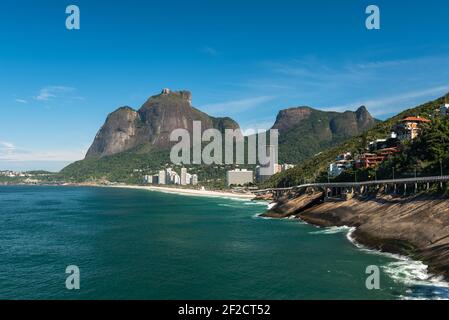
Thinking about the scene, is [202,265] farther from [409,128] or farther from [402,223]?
[409,128]

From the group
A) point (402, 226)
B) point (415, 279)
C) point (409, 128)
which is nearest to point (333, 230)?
point (402, 226)

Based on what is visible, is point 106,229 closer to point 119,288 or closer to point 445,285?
point 119,288

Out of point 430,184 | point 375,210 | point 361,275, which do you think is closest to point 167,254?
point 361,275

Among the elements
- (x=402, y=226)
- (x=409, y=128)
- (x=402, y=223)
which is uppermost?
(x=409, y=128)

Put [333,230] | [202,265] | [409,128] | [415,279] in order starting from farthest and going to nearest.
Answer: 1. [409,128]
2. [333,230]
3. [202,265]
4. [415,279]

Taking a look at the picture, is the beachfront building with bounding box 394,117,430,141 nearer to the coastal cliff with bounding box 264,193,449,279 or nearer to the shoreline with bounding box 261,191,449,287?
the coastal cliff with bounding box 264,193,449,279

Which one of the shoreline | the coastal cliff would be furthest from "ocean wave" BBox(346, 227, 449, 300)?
the coastal cliff
